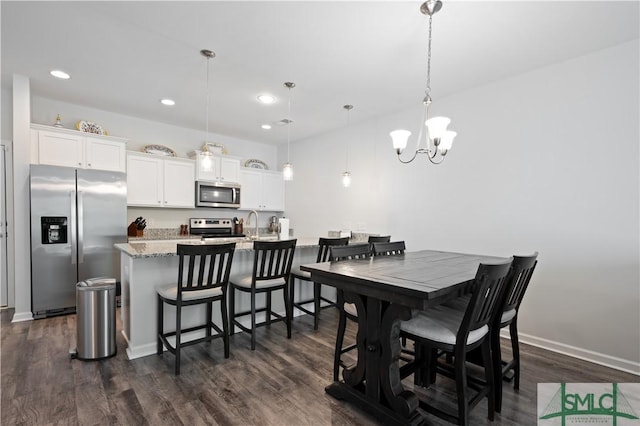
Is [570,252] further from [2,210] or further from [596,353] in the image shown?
[2,210]

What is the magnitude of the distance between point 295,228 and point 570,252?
4238 millimetres

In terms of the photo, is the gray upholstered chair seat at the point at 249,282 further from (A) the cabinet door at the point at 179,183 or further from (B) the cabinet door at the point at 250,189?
(B) the cabinet door at the point at 250,189

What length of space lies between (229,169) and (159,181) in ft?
3.79

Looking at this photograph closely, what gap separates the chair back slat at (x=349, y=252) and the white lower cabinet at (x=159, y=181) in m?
3.47

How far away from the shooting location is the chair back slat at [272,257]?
2.67 metres

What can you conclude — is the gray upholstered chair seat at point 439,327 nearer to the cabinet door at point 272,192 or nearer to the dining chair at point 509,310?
the dining chair at point 509,310

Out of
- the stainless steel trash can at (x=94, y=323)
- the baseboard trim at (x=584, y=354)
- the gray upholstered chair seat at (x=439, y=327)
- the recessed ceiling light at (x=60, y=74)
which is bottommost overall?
the baseboard trim at (x=584, y=354)

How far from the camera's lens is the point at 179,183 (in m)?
4.86

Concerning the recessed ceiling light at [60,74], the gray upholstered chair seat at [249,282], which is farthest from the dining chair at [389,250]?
the recessed ceiling light at [60,74]

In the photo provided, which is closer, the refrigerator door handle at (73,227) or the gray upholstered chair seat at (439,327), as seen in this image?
the gray upholstered chair seat at (439,327)

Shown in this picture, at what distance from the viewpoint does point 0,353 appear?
257cm

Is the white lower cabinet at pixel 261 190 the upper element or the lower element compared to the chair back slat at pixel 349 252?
upper

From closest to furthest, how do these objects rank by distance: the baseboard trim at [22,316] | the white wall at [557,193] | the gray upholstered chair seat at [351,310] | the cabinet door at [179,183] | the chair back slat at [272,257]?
the gray upholstered chair seat at [351,310], the white wall at [557,193], the chair back slat at [272,257], the baseboard trim at [22,316], the cabinet door at [179,183]

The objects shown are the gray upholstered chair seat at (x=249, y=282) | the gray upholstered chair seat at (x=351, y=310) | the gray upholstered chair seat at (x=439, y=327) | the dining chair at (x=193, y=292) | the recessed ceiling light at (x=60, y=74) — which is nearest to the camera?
the gray upholstered chair seat at (x=439, y=327)
